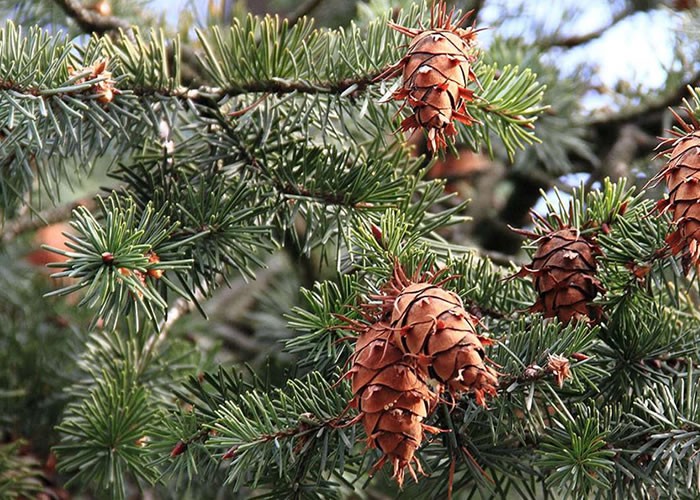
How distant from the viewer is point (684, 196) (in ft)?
1.85

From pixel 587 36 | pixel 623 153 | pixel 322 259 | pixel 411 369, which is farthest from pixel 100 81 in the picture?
pixel 587 36

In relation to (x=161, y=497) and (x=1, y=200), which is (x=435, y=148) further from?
(x=161, y=497)

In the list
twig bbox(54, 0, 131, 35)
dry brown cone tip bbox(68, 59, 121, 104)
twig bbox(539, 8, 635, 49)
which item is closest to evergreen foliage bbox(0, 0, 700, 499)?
dry brown cone tip bbox(68, 59, 121, 104)

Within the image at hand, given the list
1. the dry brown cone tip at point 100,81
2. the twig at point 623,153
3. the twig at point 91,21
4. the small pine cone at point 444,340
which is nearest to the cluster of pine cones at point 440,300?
the small pine cone at point 444,340

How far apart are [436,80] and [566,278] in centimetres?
18

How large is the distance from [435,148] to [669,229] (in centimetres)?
19

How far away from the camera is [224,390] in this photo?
2.29ft

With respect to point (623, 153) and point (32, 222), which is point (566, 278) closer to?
point (623, 153)

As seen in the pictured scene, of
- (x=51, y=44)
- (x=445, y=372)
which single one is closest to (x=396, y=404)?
(x=445, y=372)

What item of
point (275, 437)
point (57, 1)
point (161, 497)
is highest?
point (57, 1)

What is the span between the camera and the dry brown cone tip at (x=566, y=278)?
640 millimetres

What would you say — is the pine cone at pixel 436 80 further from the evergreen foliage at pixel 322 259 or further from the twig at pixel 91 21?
the twig at pixel 91 21

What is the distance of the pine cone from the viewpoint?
0.59 metres

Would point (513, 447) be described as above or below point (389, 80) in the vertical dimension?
below
